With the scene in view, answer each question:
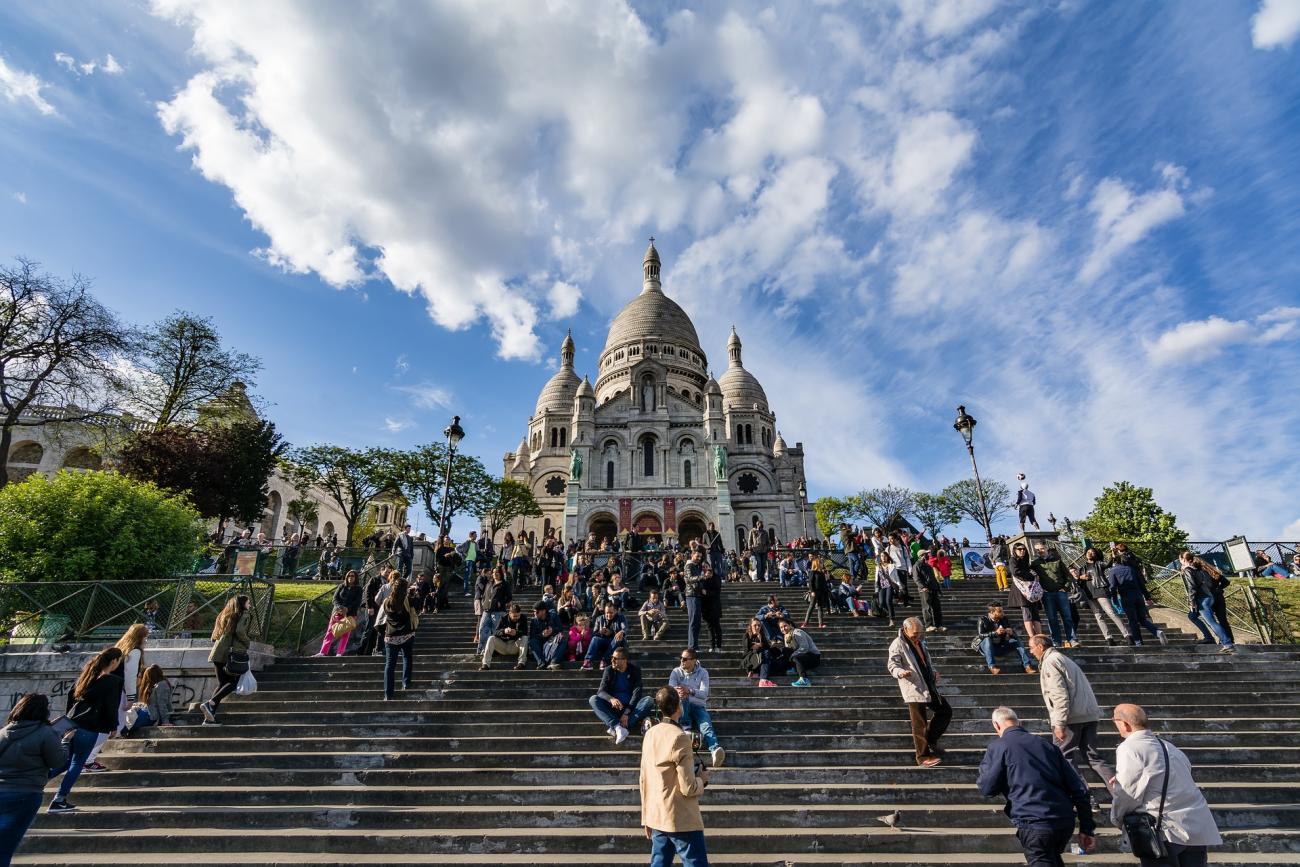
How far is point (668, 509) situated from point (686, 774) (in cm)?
3352

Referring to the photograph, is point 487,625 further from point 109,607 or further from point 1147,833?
point 1147,833

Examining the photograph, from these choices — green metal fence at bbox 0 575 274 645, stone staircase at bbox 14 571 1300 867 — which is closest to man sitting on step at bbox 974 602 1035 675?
stone staircase at bbox 14 571 1300 867

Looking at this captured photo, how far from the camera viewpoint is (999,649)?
9281 mm

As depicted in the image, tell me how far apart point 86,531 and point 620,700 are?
42.6 ft

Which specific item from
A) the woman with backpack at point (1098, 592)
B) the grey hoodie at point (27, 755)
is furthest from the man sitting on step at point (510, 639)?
the woman with backpack at point (1098, 592)

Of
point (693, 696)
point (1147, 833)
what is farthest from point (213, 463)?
point (1147, 833)

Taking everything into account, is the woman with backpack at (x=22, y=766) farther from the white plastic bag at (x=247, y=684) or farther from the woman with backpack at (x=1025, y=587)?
the woman with backpack at (x=1025, y=587)

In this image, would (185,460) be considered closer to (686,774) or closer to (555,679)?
(555,679)

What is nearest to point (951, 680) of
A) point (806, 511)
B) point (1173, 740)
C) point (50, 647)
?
point (1173, 740)

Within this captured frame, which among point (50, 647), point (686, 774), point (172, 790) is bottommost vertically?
point (172, 790)

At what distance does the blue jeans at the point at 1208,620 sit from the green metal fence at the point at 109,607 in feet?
49.2

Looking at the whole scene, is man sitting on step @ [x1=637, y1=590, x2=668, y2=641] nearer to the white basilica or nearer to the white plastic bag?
the white plastic bag

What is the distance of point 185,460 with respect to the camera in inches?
846

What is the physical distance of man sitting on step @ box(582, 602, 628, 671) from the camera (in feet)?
28.9
